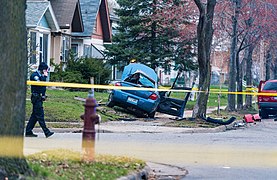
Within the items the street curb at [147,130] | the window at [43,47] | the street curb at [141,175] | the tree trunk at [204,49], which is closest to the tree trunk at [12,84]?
the street curb at [141,175]

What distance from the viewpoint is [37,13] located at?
118 feet

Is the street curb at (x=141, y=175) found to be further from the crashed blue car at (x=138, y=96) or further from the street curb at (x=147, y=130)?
the crashed blue car at (x=138, y=96)

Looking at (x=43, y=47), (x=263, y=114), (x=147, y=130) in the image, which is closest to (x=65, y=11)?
(x=43, y=47)

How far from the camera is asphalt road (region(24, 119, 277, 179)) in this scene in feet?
37.0

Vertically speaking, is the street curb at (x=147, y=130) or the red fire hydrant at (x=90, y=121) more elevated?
the red fire hydrant at (x=90, y=121)

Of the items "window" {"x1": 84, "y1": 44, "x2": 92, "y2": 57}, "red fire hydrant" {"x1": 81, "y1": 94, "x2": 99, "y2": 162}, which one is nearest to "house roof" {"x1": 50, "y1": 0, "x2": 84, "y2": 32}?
"window" {"x1": 84, "y1": 44, "x2": 92, "y2": 57}

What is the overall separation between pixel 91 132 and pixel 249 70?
3014cm

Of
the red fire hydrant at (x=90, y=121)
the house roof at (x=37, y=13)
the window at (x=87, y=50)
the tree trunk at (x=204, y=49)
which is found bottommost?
the red fire hydrant at (x=90, y=121)

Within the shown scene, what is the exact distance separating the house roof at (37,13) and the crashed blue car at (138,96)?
41.1 ft

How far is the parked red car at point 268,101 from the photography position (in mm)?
28859

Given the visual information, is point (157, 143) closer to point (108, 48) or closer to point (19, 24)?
point (19, 24)

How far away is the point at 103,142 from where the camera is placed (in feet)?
50.1

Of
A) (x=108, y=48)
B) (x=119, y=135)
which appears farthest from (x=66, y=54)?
(x=119, y=135)

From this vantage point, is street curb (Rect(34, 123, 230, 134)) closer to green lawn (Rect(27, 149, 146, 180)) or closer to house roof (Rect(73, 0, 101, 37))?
green lawn (Rect(27, 149, 146, 180))
